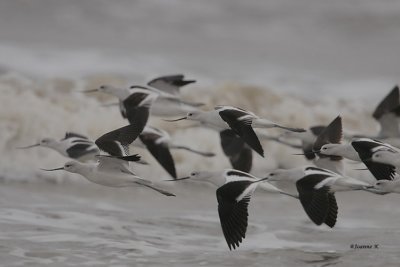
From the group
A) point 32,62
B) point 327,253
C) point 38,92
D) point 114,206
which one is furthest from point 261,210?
point 32,62

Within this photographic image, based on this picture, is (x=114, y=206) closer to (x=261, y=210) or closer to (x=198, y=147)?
(x=261, y=210)

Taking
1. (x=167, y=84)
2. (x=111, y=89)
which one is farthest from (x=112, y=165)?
(x=167, y=84)

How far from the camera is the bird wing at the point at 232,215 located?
18.1ft

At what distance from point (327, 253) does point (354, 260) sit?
354 mm

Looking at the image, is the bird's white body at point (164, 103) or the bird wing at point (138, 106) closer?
the bird wing at point (138, 106)

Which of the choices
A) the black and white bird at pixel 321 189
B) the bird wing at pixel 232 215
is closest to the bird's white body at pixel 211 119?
the black and white bird at pixel 321 189

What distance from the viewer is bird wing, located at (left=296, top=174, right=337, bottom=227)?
563cm

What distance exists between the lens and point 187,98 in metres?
12.1

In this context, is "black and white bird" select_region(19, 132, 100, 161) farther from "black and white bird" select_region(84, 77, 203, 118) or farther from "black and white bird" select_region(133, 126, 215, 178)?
"black and white bird" select_region(84, 77, 203, 118)

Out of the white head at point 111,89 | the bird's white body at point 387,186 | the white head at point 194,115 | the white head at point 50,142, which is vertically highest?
the white head at point 111,89

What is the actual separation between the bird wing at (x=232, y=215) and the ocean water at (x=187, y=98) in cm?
16

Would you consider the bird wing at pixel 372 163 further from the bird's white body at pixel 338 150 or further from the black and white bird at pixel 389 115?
the black and white bird at pixel 389 115

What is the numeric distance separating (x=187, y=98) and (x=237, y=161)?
4.56m

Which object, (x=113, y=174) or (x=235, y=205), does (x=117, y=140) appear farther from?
(x=235, y=205)
